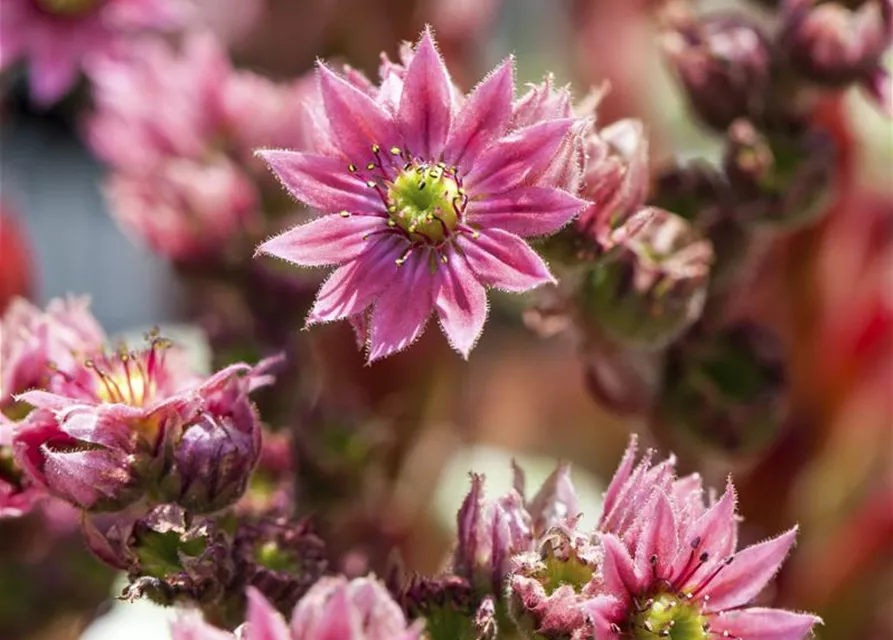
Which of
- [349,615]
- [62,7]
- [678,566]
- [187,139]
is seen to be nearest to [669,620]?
[678,566]

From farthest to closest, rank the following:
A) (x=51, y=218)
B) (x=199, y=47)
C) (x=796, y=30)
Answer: (x=51, y=218) → (x=199, y=47) → (x=796, y=30)

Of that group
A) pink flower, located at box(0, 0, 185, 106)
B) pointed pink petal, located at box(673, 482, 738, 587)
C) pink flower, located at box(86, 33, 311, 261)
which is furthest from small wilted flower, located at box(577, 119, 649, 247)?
pink flower, located at box(0, 0, 185, 106)

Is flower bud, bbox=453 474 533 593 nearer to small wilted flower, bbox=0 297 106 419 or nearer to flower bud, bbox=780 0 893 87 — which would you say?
small wilted flower, bbox=0 297 106 419

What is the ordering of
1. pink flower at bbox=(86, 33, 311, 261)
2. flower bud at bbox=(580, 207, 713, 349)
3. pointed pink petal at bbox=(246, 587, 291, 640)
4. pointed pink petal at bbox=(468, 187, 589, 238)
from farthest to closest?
pink flower at bbox=(86, 33, 311, 261) < flower bud at bbox=(580, 207, 713, 349) < pointed pink petal at bbox=(468, 187, 589, 238) < pointed pink petal at bbox=(246, 587, 291, 640)

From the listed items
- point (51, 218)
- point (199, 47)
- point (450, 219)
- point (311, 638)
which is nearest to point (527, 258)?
point (450, 219)

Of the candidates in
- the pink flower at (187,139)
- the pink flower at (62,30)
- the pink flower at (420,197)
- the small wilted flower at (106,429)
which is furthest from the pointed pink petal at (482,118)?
the pink flower at (62,30)

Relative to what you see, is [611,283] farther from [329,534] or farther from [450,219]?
[329,534]

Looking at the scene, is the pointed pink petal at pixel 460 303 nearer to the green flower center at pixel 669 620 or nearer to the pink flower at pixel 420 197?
the pink flower at pixel 420 197
